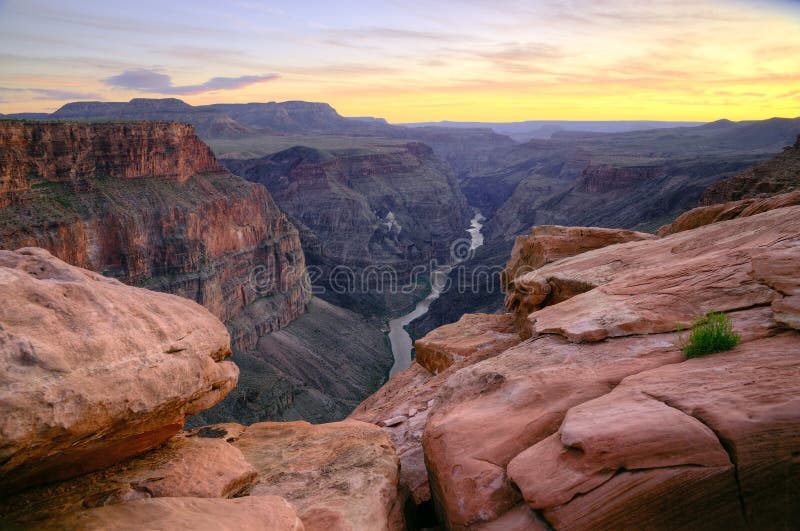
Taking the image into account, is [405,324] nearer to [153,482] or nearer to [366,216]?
[366,216]

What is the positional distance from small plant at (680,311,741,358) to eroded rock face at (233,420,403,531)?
217 inches

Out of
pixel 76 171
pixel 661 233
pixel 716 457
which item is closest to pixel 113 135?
pixel 76 171

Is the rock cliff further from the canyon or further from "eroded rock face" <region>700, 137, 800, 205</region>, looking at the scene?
"eroded rock face" <region>700, 137, 800, 205</region>

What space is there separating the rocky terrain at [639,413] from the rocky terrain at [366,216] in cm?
8139

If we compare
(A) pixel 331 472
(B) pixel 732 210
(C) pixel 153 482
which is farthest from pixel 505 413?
(B) pixel 732 210

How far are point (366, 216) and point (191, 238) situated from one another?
70095 mm

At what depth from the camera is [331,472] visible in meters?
9.69

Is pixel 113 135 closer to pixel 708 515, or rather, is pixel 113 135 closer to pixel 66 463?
pixel 66 463

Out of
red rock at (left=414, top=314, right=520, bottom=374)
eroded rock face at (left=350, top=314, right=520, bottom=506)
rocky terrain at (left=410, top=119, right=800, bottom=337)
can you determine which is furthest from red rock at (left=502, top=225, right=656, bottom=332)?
rocky terrain at (left=410, top=119, right=800, bottom=337)

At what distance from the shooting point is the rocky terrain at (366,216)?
343 ft

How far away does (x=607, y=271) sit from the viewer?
48.4ft

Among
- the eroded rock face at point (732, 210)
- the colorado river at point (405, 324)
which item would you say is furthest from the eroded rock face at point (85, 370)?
the colorado river at point (405, 324)

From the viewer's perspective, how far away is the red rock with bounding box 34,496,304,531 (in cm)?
672

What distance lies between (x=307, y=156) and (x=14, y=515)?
139m
